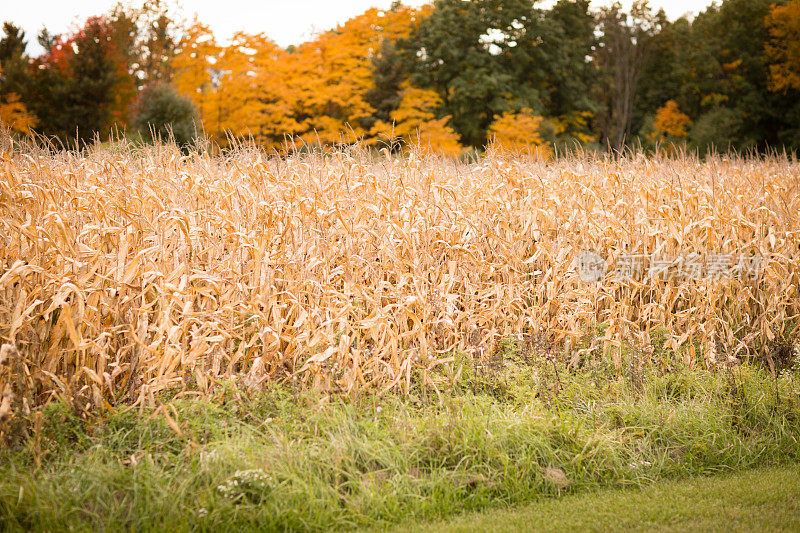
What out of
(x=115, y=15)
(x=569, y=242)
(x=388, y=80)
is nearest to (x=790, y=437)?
(x=569, y=242)

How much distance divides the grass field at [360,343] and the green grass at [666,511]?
118 mm

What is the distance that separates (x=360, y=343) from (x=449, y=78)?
21.5m

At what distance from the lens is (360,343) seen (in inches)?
148

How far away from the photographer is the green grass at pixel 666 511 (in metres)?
2.87

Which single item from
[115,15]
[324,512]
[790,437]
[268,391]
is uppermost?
[115,15]

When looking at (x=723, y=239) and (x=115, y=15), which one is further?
(x=115, y=15)

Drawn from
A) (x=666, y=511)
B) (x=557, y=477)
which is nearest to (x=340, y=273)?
(x=557, y=477)

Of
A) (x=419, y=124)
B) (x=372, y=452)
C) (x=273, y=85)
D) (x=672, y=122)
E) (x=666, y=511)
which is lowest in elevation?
(x=666, y=511)

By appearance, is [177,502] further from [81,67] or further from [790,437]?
[81,67]

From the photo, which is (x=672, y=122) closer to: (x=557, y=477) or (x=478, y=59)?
(x=478, y=59)

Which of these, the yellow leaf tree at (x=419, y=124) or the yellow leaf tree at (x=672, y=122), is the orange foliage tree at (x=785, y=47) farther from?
the yellow leaf tree at (x=419, y=124)

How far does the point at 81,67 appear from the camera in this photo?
83.4 feet

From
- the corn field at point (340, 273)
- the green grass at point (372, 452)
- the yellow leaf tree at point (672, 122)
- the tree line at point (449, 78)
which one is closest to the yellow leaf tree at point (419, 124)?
the tree line at point (449, 78)

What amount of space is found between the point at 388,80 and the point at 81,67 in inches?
497
